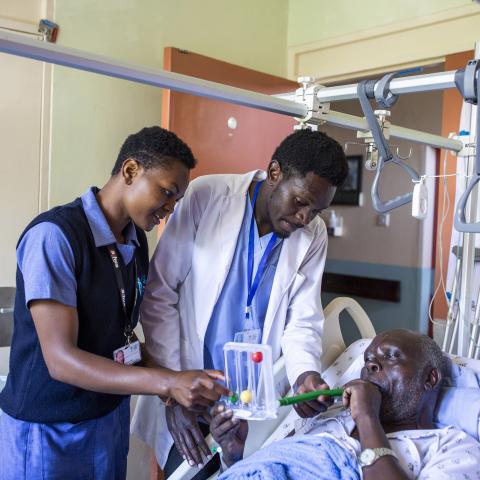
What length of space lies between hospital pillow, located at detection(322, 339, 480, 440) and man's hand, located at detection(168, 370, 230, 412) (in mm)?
838

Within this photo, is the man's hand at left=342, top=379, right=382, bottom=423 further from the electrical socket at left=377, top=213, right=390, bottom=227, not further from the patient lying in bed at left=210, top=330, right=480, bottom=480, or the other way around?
the electrical socket at left=377, top=213, right=390, bottom=227

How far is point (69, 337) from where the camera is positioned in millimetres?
1307

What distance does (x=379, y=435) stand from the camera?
1.58m

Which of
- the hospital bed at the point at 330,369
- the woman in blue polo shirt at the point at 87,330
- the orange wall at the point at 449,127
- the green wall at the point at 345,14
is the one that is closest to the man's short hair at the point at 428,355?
the hospital bed at the point at 330,369

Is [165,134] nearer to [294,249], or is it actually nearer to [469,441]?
[294,249]

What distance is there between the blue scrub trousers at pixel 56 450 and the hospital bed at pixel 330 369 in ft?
1.26

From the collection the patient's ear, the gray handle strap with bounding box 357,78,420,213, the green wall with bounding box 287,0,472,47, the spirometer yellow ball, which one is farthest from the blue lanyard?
the green wall with bounding box 287,0,472,47

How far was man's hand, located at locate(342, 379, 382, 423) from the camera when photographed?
5.35 ft

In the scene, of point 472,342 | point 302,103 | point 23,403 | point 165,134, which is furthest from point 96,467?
point 472,342

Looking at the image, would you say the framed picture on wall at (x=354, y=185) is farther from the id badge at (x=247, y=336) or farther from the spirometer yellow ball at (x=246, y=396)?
the spirometer yellow ball at (x=246, y=396)

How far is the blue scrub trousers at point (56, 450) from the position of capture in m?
1.43

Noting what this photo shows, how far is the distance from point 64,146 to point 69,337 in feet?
5.99

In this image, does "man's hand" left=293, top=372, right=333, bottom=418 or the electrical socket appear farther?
the electrical socket

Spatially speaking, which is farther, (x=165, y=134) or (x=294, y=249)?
(x=294, y=249)
